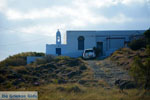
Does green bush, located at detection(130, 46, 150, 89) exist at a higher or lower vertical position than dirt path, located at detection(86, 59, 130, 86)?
higher

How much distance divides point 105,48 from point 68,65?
51.4 ft

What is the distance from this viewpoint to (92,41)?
4162cm

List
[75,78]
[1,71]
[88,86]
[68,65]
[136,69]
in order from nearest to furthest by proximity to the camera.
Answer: [136,69]
[88,86]
[75,78]
[1,71]
[68,65]

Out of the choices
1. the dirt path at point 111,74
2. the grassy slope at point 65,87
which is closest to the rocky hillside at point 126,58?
the dirt path at point 111,74

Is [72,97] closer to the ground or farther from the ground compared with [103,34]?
closer to the ground

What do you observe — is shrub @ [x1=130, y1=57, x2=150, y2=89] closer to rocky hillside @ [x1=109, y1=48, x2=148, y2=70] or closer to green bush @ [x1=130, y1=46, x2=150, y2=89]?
green bush @ [x1=130, y1=46, x2=150, y2=89]

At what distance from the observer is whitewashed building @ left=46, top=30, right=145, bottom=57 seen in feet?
135

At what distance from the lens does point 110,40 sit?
4162 centimetres

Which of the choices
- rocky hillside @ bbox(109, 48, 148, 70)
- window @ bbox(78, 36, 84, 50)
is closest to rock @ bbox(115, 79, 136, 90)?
rocky hillside @ bbox(109, 48, 148, 70)

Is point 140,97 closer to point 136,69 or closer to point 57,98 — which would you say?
point 136,69

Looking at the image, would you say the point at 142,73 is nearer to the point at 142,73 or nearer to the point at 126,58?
the point at 142,73

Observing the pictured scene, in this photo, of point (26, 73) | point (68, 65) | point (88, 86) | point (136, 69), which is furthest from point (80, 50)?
point (136, 69)

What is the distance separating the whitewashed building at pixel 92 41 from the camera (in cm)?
4125

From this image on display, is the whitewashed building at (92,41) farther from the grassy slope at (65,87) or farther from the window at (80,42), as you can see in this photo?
the grassy slope at (65,87)
